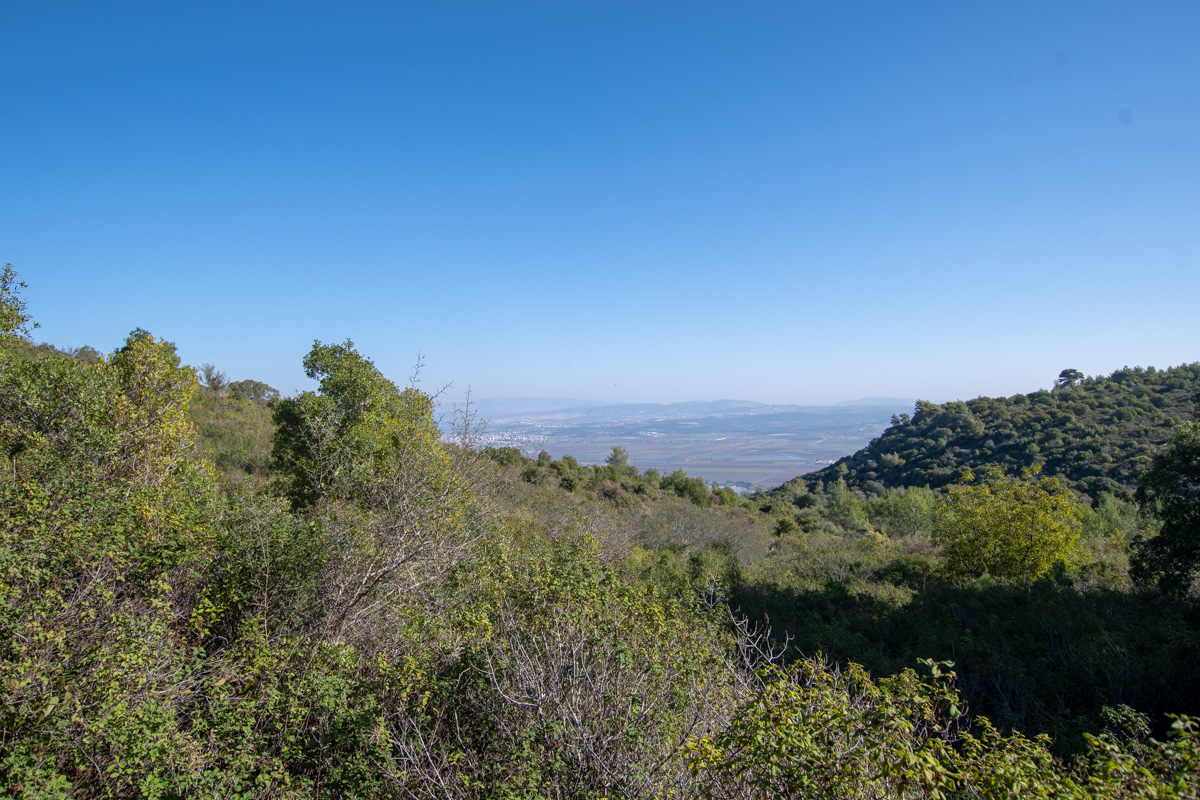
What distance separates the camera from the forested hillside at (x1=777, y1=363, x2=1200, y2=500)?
3131 cm

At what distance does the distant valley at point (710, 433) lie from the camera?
73812 mm

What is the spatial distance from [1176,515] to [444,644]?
56.1 ft

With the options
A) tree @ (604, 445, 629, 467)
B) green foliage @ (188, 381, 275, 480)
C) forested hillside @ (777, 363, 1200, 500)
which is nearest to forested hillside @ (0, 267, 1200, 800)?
green foliage @ (188, 381, 275, 480)

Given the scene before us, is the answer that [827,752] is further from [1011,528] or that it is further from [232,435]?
[232,435]

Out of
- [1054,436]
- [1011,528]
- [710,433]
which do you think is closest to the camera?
[1011,528]

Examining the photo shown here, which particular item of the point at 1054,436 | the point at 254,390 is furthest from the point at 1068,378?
the point at 254,390

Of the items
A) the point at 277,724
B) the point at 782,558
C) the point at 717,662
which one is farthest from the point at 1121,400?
the point at 277,724

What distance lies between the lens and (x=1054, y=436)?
118 feet

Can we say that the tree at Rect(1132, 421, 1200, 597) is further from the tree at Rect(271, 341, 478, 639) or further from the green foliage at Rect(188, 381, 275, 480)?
the green foliage at Rect(188, 381, 275, 480)

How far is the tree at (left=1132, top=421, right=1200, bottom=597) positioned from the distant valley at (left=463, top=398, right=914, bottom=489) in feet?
139

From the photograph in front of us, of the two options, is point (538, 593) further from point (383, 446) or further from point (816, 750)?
point (383, 446)

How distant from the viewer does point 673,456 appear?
9100 cm

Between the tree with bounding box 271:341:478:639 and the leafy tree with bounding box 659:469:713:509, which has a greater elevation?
the tree with bounding box 271:341:478:639

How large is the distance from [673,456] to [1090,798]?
89076 mm
